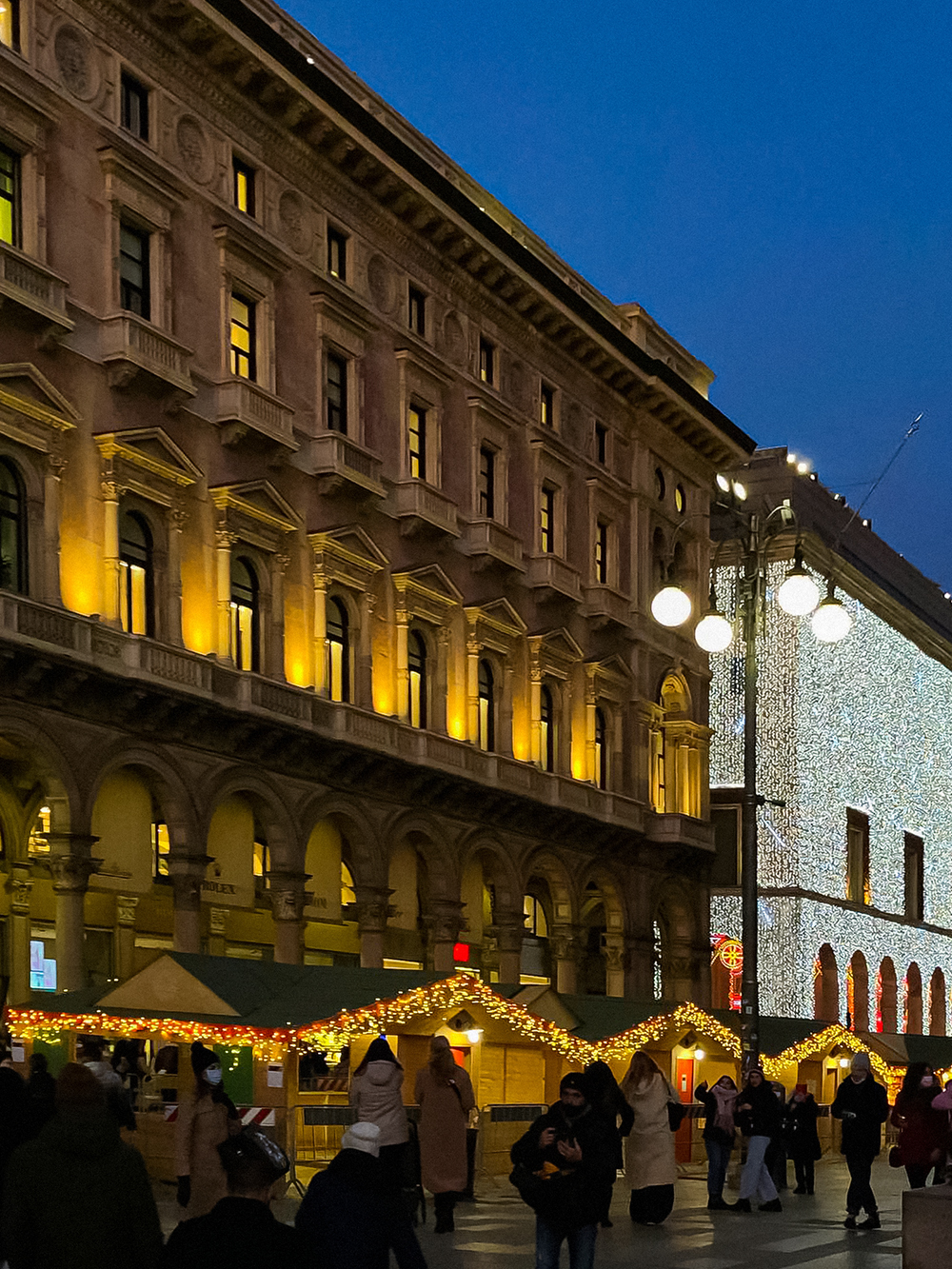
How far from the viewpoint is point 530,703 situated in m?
43.6

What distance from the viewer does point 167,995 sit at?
78.3 ft

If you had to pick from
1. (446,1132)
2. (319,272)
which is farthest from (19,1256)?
(319,272)

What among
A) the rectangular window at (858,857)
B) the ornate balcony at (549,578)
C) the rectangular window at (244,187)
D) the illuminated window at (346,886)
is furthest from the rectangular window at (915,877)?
the rectangular window at (244,187)

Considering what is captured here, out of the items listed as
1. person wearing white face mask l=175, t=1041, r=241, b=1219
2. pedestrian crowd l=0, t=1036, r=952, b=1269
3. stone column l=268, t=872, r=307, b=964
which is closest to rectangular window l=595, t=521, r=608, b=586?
stone column l=268, t=872, r=307, b=964

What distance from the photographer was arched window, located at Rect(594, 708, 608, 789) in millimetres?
46969

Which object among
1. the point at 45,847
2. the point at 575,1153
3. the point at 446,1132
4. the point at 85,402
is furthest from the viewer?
the point at 45,847

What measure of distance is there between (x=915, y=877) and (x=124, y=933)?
4000cm

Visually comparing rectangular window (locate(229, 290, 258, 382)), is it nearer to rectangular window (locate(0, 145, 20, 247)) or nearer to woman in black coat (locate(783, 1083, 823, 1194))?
rectangular window (locate(0, 145, 20, 247))

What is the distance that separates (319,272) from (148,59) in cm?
543

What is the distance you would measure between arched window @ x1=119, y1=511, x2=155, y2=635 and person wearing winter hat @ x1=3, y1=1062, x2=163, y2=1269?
78.6ft

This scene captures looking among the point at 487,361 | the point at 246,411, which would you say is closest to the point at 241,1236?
the point at 246,411

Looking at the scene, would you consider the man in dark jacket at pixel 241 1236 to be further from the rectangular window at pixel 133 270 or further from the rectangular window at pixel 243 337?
the rectangular window at pixel 243 337

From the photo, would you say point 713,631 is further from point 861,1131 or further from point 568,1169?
point 568,1169

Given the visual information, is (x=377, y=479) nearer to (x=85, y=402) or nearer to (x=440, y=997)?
(x=85, y=402)
